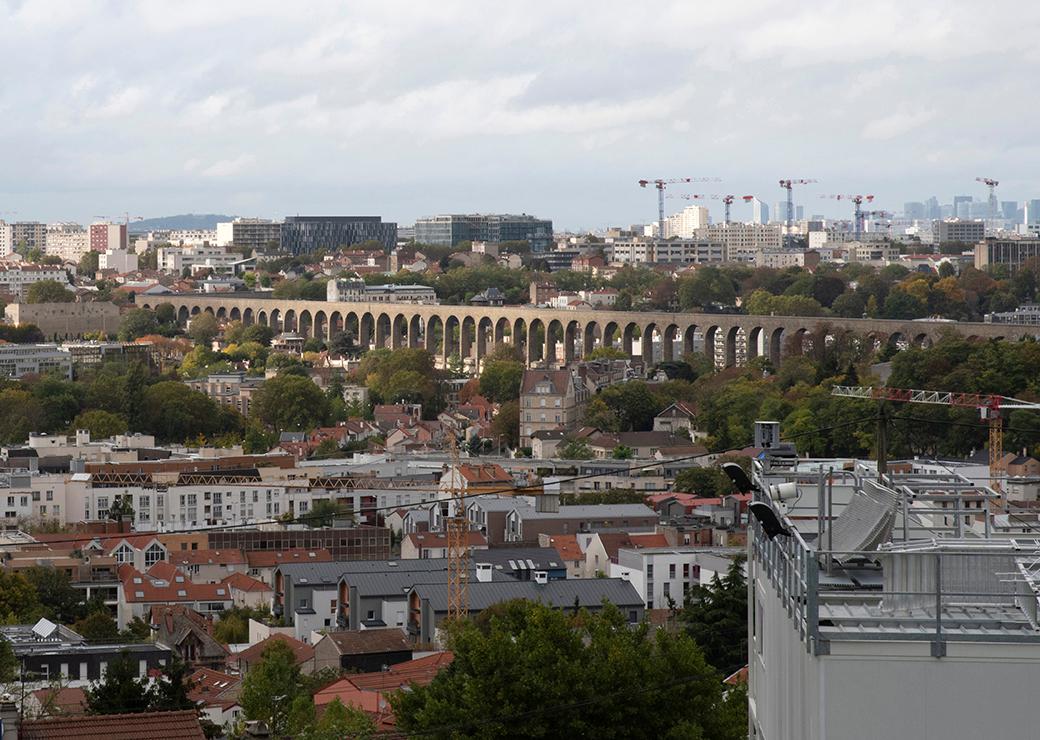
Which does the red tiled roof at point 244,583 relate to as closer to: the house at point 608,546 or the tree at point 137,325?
the house at point 608,546

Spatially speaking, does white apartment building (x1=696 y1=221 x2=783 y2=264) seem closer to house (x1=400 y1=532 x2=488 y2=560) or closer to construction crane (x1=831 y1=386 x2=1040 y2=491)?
construction crane (x1=831 y1=386 x2=1040 y2=491)

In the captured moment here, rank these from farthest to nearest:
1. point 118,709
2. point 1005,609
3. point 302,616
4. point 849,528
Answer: point 302,616, point 118,709, point 849,528, point 1005,609

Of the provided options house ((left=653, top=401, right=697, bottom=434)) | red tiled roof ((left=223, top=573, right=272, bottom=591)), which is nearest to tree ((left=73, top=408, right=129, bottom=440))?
house ((left=653, top=401, right=697, bottom=434))

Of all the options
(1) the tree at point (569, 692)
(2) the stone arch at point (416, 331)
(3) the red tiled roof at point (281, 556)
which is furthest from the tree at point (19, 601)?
(2) the stone arch at point (416, 331)

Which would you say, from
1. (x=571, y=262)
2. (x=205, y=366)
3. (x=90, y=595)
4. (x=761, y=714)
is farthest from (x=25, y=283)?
(x=761, y=714)

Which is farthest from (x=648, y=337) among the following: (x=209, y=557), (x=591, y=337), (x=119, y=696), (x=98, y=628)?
(x=119, y=696)

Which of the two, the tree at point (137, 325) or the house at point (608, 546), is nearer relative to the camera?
the house at point (608, 546)

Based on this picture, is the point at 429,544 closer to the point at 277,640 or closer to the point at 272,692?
the point at 277,640

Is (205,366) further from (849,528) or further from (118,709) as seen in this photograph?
(849,528)
